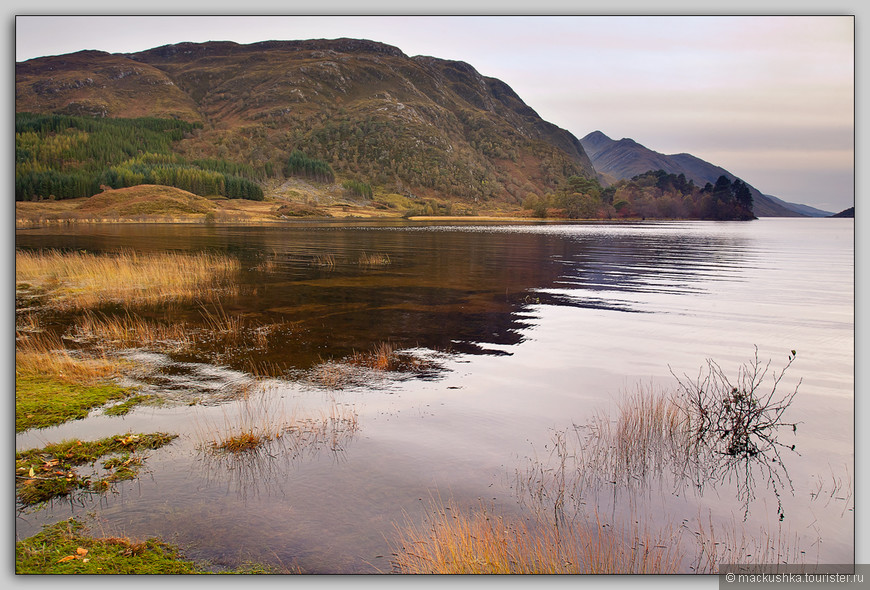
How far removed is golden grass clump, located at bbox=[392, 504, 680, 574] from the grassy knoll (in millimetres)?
2064

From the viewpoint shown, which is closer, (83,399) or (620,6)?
(620,6)

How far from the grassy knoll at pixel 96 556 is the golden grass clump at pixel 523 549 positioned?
206 cm

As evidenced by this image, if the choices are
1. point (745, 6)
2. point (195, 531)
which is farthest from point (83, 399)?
point (745, 6)

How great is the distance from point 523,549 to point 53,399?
36.5 feet

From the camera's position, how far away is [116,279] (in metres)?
28.8

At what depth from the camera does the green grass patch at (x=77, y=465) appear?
823 cm

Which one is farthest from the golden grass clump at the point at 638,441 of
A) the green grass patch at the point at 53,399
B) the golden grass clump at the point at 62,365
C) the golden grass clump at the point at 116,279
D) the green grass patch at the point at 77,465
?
the golden grass clump at the point at 116,279

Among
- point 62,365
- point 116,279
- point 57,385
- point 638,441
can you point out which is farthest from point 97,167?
point 638,441

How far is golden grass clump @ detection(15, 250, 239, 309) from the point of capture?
994 inches

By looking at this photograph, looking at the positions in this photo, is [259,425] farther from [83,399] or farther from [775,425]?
[775,425]

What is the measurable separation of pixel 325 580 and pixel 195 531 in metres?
2.02

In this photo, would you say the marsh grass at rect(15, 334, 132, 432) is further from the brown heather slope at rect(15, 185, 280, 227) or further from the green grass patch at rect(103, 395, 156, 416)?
the brown heather slope at rect(15, 185, 280, 227)

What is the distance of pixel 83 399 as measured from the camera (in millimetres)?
12328

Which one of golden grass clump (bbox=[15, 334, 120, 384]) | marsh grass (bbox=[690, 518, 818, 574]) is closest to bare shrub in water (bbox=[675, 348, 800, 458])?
marsh grass (bbox=[690, 518, 818, 574])
